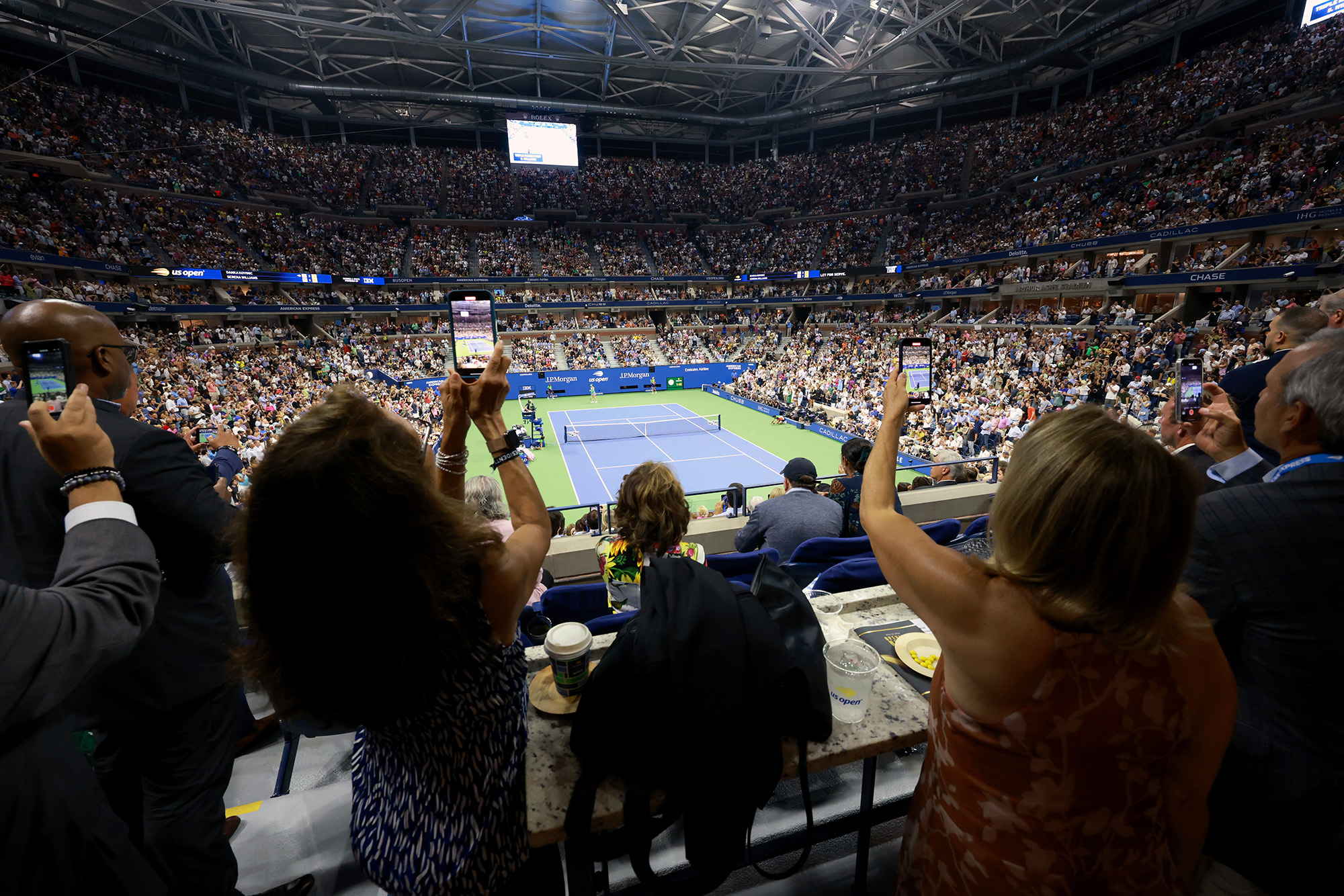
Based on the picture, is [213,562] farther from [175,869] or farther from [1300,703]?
[1300,703]

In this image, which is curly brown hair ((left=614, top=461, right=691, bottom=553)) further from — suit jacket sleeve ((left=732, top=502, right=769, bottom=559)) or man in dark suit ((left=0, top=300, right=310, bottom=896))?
man in dark suit ((left=0, top=300, right=310, bottom=896))

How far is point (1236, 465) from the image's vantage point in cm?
255

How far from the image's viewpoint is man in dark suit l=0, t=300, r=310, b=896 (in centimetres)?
182

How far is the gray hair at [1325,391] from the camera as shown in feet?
5.66

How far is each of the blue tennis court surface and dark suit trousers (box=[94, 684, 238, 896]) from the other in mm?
11308

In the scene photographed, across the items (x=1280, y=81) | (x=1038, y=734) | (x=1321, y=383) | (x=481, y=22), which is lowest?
(x=1038, y=734)

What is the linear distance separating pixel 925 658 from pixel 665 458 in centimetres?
1659

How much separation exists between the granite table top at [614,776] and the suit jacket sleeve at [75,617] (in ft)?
3.25

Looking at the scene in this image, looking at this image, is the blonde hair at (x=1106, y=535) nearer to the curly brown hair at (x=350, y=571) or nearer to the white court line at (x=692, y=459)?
the curly brown hair at (x=350, y=571)

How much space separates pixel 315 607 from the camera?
3.59ft

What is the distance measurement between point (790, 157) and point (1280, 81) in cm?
3182

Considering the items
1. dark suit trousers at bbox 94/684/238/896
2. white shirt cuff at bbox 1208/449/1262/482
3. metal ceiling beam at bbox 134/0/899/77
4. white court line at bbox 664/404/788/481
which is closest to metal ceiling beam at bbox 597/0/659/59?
metal ceiling beam at bbox 134/0/899/77

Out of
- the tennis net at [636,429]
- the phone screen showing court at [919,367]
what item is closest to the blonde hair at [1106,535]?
the phone screen showing court at [919,367]

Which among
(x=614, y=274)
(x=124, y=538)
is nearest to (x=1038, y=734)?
(x=124, y=538)
